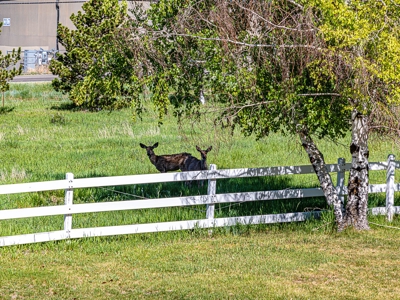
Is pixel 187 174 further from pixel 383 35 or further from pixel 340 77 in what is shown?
pixel 383 35

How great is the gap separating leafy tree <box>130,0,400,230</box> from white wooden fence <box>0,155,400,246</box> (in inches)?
47.9

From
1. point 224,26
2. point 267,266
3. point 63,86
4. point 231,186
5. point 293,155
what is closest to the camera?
point 267,266

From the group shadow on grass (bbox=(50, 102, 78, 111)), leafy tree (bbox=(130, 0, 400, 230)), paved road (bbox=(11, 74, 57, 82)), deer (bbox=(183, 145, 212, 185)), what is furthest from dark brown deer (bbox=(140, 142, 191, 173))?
paved road (bbox=(11, 74, 57, 82))

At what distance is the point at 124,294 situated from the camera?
1005cm

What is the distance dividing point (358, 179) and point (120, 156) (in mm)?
9945

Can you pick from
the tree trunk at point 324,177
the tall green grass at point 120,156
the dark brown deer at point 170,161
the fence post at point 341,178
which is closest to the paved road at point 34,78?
the tall green grass at point 120,156

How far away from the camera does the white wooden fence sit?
1217cm

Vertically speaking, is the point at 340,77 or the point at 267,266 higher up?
the point at 340,77

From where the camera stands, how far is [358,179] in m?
13.6

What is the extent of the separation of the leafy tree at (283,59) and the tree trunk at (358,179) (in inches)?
1.4

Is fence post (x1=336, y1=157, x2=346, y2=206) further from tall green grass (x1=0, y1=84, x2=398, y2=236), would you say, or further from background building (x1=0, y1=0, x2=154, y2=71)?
background building (x1=0, y1=0, x2=154, y2=71)

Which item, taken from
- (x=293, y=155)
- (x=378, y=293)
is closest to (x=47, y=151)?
(x=293, y=155)

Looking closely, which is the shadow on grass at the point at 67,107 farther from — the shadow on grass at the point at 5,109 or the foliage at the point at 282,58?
the foliage at the point at 282,58

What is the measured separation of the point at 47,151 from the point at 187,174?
10783mm
